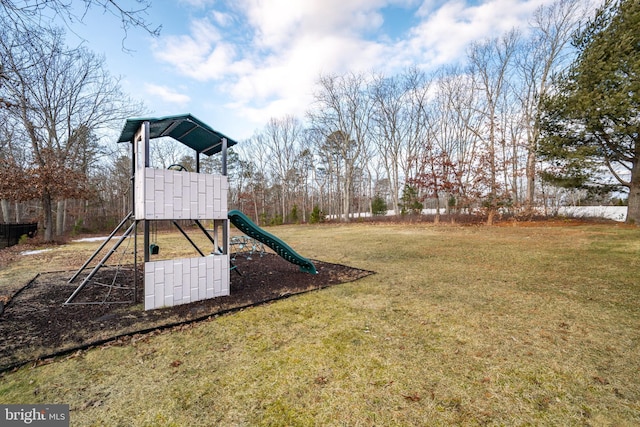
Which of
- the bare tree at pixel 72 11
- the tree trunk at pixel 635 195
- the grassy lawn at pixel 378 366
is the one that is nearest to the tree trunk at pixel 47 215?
the bare tree at pixel 72 11

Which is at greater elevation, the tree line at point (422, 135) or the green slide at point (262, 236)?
the tree line at point (422, 135)

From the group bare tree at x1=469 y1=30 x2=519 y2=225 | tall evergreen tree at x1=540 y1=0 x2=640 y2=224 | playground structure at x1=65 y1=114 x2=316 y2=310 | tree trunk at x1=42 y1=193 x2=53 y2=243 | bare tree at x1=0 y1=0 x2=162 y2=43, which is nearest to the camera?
bare tree at x1=0 y1=0 x2=162 y2=43

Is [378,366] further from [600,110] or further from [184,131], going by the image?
[600,110]

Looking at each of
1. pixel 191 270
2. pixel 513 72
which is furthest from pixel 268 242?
pixel 513 72

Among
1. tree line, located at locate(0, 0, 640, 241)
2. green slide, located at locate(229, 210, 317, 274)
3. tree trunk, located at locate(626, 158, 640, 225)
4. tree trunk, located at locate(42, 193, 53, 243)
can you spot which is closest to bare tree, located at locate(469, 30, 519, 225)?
tree line, located at locate(0, 0, 640, 241)

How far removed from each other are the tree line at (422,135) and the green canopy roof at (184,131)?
3.94ft

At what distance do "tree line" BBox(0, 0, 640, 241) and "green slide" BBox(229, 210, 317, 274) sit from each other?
3172 mm

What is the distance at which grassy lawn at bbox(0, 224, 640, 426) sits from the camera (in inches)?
73.2

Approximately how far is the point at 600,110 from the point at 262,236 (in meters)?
15.3

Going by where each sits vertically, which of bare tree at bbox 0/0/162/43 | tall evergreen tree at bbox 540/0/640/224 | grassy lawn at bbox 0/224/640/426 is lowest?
grassy lawn at bbox 0/224/640/426

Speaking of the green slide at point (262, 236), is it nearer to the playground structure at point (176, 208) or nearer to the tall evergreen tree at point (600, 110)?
the playground structure at point (176, 208)

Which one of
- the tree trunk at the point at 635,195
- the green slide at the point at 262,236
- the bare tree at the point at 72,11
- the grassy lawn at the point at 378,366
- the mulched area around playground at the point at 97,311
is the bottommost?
the grassy lawn at the point at 378,366

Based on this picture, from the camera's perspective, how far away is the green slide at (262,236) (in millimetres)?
5075

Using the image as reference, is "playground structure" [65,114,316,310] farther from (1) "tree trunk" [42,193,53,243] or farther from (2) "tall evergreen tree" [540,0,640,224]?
(2) "tall evergreen tree" [540,0,640,224]
